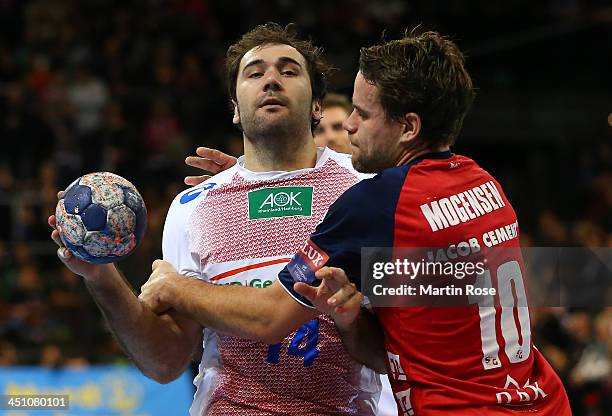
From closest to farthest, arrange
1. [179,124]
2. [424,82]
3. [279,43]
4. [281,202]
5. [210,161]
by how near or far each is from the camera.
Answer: [424,82] < [281,202] < [279,43] < [210,161] < [179,124]

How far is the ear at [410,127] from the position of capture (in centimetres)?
400

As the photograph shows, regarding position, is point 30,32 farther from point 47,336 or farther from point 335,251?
point 335,251

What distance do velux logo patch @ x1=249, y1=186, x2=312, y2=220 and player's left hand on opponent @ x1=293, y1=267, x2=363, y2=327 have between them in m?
0.95

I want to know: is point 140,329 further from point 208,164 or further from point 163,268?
point 208,164

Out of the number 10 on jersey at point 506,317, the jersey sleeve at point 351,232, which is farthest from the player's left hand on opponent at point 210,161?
the number 10 on jersey at point 506,317

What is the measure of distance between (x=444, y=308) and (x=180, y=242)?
1584 mm

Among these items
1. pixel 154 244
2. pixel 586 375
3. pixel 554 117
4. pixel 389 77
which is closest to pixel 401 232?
pixel 389 77

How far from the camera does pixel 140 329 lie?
172 inches

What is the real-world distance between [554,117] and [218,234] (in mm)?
10967

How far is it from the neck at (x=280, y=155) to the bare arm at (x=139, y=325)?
866 millimetres

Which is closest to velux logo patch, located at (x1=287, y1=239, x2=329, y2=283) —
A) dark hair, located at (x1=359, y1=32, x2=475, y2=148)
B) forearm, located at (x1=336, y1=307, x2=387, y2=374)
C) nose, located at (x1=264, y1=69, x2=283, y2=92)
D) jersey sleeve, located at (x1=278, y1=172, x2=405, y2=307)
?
jersey sleeve, located at (x1=278, y1=172, x2=405, y2=307)

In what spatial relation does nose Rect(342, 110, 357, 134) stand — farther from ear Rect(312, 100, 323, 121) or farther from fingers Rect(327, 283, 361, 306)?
ear Rect(312, 100, 323, 121)

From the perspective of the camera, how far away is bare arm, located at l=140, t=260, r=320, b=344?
3.96 metres

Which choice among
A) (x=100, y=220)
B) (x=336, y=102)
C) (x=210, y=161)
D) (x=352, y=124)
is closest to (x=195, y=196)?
(x=210, y=161)
